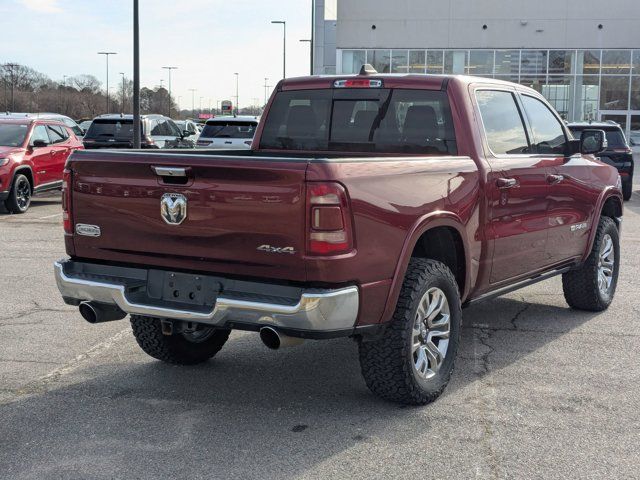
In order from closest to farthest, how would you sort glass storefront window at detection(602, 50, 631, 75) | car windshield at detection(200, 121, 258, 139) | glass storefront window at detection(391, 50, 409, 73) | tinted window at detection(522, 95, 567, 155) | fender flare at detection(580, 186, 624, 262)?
1. tinted window at detection(522, 95, 567, 155)
2. fender flare at detection(580, 186, 624, 262)
3. car windshield at detection(200, 121, 258, 139)
4. glass storefront window at detection(602, 50, 631, 75)
5. glass storefront window at detection(391, 50, 409, 73)

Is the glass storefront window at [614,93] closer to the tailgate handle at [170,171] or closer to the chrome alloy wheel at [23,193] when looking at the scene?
the chrome alloy wheel at [23,193]

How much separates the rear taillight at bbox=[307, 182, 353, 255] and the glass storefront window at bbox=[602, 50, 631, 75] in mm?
42640

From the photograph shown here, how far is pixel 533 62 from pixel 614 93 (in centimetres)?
465

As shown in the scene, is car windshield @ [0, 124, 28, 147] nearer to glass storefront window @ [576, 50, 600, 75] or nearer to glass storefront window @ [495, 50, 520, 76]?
glass storefront window @ [495, 50, 520, 76]

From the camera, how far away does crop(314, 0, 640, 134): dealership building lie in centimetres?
4306

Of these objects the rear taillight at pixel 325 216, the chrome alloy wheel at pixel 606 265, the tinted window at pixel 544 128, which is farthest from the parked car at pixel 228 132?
the rear taillight at pixel 325 216

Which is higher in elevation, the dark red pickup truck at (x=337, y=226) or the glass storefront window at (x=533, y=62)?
the glass storefront window at (x=533, y=62)

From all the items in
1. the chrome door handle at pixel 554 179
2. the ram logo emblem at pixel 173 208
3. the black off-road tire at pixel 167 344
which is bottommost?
the black off-road tire at pixel 167 344

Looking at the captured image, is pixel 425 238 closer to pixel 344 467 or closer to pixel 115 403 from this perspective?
pixel 344 467

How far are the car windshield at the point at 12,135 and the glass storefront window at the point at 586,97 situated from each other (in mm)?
33377

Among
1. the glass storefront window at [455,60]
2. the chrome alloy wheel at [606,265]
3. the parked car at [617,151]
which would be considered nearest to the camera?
the chrome alloy wheel at [606,265]

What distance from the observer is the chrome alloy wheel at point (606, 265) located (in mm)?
7637

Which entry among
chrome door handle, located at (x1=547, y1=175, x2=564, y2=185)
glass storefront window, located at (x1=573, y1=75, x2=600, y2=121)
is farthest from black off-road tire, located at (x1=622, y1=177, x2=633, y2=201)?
glass storefront window, located at (x1=573, y1=75, x2=600, y2=121)

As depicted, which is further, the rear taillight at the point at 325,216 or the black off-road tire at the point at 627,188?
the black off-road tire at the point at 627,188
